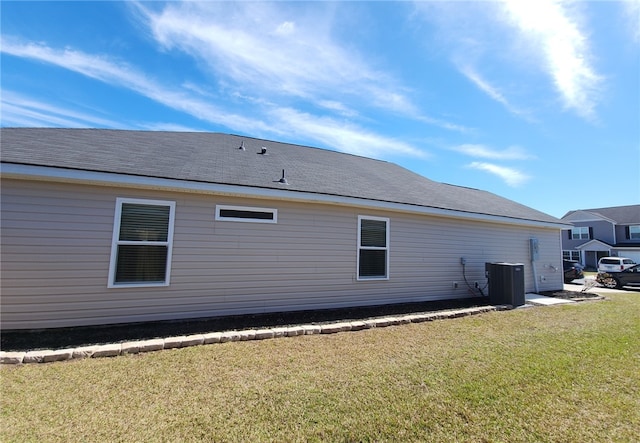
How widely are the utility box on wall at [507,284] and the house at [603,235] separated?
84.3 feet

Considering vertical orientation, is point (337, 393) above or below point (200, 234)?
below

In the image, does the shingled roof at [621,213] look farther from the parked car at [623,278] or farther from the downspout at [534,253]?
the downspout at [534,253]

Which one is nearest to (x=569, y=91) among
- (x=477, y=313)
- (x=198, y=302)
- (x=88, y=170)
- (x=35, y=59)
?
(x=477, y=313)

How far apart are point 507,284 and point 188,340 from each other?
7819 millimetres

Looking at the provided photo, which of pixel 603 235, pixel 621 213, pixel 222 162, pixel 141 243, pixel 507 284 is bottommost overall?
pixel 507 284

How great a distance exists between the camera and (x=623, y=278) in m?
13.9

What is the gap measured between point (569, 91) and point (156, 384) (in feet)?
42.2

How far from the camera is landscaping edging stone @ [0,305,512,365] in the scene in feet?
11.5

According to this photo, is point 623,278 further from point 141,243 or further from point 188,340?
point 141,243

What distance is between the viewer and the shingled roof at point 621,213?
27.0m

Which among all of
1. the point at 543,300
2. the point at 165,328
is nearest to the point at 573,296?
the point at 543,300

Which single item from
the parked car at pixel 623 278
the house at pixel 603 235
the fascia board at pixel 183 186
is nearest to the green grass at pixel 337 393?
the fascia board at pixel 183 186

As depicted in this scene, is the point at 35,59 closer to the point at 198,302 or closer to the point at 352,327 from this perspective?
the point at 198,302

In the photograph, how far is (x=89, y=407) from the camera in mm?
2555
